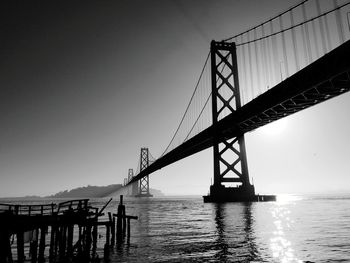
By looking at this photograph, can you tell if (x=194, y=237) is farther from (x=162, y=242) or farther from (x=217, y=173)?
(x=217, y=173)

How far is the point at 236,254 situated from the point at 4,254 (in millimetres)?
8877

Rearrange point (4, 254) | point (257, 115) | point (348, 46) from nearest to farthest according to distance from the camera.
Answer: point (4, 254) < point (348, 46) < point (257, 115)

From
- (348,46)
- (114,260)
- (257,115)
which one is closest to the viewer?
(114,260)

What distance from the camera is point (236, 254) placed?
44.0 feet

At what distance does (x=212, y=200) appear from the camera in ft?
153

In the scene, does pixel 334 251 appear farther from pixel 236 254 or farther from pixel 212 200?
pixel 212 200

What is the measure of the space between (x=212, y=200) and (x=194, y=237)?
28484 millimetres

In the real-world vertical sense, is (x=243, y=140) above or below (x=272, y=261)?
above

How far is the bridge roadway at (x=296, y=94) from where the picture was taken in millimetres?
25344

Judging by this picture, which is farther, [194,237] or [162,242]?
[194,237]

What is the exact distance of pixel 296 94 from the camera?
30.1m

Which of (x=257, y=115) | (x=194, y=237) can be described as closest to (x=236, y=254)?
(x=194, y=237)

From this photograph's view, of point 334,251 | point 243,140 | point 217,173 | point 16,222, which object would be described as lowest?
point 334,251

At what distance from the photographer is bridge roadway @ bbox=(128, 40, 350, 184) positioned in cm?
2534
